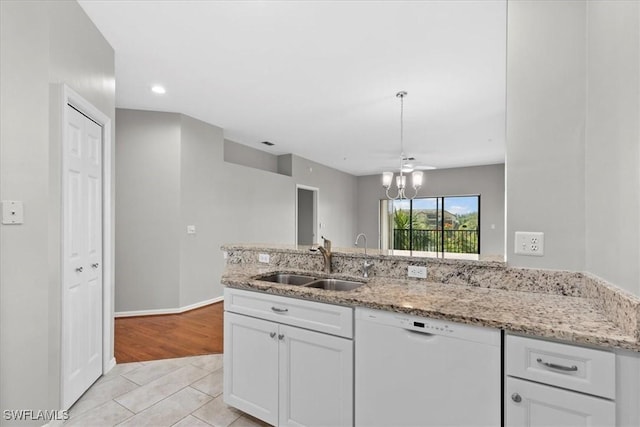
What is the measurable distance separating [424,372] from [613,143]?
1219 millimetres

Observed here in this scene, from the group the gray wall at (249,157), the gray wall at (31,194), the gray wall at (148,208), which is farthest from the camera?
the gray wall at (249,157)

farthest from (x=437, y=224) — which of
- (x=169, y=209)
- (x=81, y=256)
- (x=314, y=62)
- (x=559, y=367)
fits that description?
(x=81, y=256)

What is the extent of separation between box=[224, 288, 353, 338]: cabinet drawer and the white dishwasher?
8 centimetres

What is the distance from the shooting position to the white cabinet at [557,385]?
3.16 feet

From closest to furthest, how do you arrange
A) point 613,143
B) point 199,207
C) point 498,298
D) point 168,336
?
point 613,143 < point 498,298 < point 168,336 < point 199,207

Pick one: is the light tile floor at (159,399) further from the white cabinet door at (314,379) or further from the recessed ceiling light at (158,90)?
the recessed ceiling light at (158,90)

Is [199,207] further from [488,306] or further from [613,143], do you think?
[613,143]

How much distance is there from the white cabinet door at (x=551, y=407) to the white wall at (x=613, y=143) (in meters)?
0.42

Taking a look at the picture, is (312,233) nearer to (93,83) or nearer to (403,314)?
(93,83)

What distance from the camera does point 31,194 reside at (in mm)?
1642

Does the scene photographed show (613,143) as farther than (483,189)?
No

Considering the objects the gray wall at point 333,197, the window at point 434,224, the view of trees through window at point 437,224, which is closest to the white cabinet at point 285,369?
the gray wall at point 333,197

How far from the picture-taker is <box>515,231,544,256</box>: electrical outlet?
150cm

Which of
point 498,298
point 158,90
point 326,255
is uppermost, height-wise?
point 158,90
